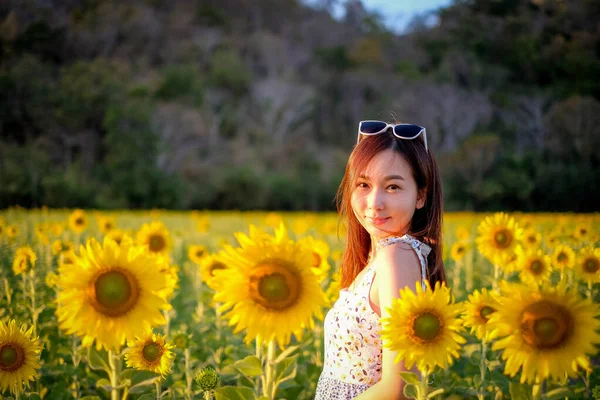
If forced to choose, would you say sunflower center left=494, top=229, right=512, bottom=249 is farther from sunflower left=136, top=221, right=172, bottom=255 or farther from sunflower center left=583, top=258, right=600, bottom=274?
sunflower left=136, top=221, right=172, bottom=255

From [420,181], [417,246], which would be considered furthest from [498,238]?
[417,246]

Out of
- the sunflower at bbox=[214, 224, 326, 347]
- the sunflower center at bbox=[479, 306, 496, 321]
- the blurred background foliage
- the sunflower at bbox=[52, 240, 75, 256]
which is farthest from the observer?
the blurred background foliage

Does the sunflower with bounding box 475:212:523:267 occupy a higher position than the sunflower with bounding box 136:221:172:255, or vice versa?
the sunflower with bounding box 475:212:523:267

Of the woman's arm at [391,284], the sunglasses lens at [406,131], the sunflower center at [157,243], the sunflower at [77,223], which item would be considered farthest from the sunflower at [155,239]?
the woman's arm at [391,284]

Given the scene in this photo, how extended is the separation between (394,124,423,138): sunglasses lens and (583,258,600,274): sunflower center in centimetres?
163

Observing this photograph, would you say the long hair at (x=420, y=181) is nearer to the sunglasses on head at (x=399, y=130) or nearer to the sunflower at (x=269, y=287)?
the sunglasses on head at (x=399, y=130)

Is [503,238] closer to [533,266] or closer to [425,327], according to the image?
[533,266]

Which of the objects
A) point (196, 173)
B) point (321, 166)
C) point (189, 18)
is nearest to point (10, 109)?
point (196, 173)

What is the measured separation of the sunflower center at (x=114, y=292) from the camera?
1391 millimetres

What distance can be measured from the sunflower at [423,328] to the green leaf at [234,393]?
345mm

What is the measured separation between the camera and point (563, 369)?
46.1 inches

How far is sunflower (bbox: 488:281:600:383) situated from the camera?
1171 millimetres

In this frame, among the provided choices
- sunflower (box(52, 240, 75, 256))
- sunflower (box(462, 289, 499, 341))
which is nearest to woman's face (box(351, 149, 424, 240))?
sunflower (box(462, 289, 499, 341))

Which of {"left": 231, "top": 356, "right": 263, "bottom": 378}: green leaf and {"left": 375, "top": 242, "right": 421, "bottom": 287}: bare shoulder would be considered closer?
{"left": 231, "top": 356, "right": 263, "bottom": 378}: green leaf
